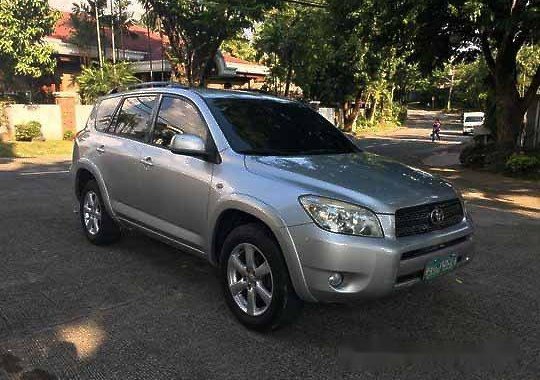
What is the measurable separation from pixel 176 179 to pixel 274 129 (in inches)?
37.1

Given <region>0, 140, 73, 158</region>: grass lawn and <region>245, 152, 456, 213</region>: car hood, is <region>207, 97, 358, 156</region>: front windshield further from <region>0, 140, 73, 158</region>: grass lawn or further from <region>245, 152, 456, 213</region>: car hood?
<region>0, 140, 73, 158</region>: grass lawn

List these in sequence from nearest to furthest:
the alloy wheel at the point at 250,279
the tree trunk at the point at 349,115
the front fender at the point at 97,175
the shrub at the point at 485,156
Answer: the alloy wheel at the point at 250,279, the front fender at the point at 97,175, the shrub at the point at 485,156, the tree trunk at the point at 349,115

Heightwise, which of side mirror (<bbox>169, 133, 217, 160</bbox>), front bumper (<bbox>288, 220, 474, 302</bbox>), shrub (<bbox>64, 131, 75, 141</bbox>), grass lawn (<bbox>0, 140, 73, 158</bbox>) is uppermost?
side mirror (<bbox>169, 133, 217, 160</bbox>)

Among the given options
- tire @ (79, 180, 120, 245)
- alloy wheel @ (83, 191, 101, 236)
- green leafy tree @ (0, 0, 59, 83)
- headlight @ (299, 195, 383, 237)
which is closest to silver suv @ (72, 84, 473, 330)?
headlight @ (299, 195, 383, 237)

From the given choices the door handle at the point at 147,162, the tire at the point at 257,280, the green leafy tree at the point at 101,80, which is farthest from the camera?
the green leafy tree at the point at 101,80

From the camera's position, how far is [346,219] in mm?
3424

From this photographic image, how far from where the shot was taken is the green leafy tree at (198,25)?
2234cm

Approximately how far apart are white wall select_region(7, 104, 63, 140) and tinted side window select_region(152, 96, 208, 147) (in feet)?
55.3

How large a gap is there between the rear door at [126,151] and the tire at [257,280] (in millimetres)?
1437

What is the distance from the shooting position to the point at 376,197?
11.5ft

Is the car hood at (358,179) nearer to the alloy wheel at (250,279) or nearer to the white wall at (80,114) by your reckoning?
the alloy wheel at (250,279)

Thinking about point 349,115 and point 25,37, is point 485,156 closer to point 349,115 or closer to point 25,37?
point 25,37

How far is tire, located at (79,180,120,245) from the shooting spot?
18.8 feet

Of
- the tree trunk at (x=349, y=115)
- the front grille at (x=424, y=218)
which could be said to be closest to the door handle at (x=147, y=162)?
the front grille at (x=424, y=218)
